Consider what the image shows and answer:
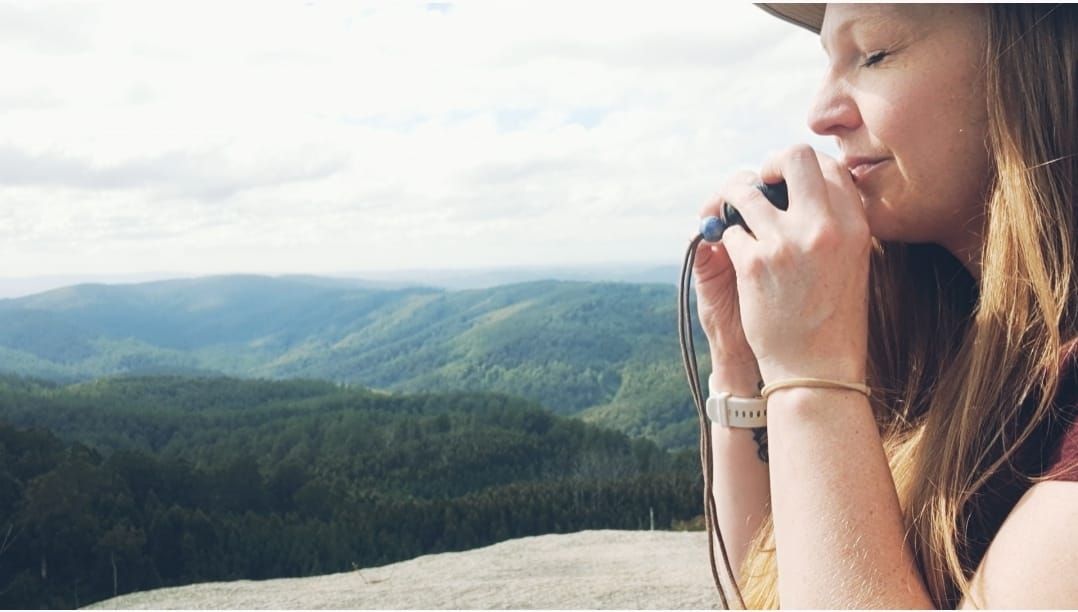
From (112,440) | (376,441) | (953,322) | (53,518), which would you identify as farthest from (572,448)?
(953,322)

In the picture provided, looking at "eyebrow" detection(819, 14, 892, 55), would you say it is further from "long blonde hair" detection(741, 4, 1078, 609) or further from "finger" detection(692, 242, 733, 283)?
"finger" detection(692, 242, 733, 283)

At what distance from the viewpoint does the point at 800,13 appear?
167 cm

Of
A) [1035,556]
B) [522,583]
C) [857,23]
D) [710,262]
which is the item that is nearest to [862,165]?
[857,23]

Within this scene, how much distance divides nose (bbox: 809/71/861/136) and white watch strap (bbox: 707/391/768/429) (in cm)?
56

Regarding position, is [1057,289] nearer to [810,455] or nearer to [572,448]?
[810,455]

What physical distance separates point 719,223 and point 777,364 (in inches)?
13.8

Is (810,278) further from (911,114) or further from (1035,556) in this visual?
(1035,556)

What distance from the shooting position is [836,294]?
1.28 metres

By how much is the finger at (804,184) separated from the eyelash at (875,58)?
156mm

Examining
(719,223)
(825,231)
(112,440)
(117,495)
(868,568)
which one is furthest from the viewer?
(112,440)

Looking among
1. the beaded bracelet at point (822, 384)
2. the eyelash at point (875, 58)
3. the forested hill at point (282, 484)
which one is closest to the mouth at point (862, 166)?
the eyelash at point (875, 58)

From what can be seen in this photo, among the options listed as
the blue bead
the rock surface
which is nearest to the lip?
the blue bead

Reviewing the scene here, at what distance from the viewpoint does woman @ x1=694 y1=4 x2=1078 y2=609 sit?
3.87 ft

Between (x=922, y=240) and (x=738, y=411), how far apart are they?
1.61 feet
